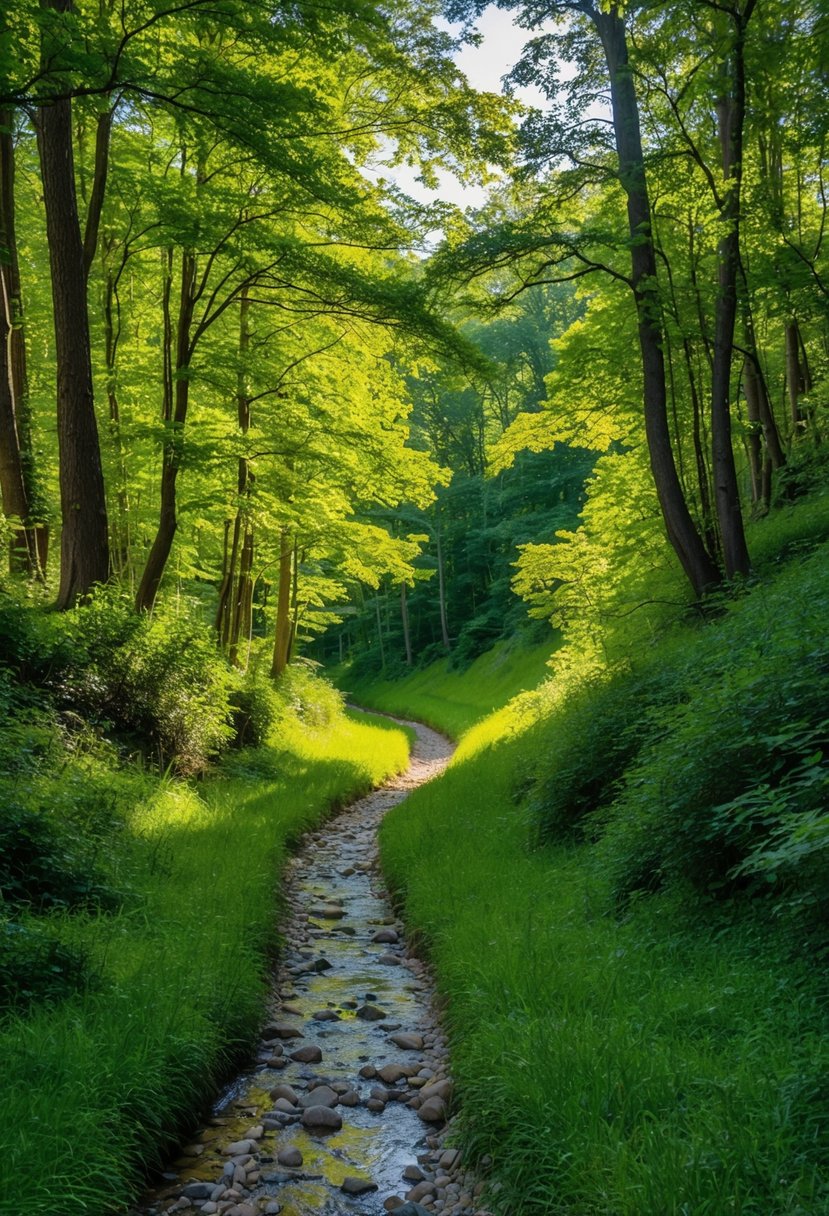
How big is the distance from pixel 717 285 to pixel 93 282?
10.1m

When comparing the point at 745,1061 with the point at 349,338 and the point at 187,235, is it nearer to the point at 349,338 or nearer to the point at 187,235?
the point at 187,235

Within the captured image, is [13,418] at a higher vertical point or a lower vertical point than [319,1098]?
higher

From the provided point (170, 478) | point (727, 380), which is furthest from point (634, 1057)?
point (170, 478)

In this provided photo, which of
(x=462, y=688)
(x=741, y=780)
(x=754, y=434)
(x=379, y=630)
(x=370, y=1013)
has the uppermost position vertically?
(x=754, y=434)

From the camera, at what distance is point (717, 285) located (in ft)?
29.8

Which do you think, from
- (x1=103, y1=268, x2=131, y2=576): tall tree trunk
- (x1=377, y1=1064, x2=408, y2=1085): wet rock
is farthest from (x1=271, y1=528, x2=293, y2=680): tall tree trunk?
(x1=377, y1=1064, x2=408, y2=1085): wet rock

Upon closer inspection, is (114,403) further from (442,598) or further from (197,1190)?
(442,598)

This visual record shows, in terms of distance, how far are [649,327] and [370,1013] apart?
808 cm

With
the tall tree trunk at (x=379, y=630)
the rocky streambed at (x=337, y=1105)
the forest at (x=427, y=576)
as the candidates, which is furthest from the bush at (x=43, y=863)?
the tall tree trunk at (x=379, y=630)

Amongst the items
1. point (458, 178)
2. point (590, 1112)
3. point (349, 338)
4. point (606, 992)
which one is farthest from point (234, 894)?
point (458, 178)

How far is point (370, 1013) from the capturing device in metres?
5.29

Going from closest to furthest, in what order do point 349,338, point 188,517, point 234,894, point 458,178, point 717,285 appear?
1. point 234,894
2. point 717,285
3. point 458,178
4. point 349,338
5. point 188,517

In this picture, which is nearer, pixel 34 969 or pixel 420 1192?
pixel 420 1192

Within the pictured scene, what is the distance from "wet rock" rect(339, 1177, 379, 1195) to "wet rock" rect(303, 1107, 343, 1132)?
0.46 metres
